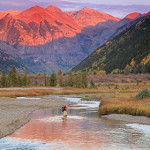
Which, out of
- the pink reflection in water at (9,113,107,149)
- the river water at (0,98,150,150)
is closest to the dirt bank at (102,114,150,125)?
the river water at (0,98,150,150)

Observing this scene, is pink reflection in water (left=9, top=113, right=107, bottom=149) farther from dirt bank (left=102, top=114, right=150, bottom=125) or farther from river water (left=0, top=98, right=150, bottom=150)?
dirt bank (left=102, top=114, right=150, bottom=125)

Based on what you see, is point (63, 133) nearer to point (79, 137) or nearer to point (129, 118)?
point (79, 137)

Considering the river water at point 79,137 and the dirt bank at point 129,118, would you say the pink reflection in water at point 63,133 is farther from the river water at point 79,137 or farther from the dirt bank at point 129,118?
the dirt bank at point 129,118

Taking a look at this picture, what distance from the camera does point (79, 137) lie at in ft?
87.5

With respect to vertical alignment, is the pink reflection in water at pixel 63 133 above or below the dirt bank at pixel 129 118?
A: below

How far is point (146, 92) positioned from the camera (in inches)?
2178

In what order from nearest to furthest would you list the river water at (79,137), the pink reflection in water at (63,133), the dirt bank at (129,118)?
the river water at (79,137) → the pink reflection in water at (63,133) → the dirt bank at (129,118)

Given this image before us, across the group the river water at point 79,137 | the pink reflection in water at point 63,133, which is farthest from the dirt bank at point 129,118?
the pink reflection in water at point 63,133

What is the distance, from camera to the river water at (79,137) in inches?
912

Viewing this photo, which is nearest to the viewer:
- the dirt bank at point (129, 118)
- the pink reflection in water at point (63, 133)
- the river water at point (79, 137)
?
the river water at point (79, 137)

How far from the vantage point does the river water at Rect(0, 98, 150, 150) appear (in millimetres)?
23172

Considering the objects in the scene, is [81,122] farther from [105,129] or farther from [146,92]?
[146,92]

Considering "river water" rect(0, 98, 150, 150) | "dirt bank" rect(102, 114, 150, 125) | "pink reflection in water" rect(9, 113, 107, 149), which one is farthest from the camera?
"dirt bank" rect(102, 114, 150, 125)

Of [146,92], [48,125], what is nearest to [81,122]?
[48,125]
